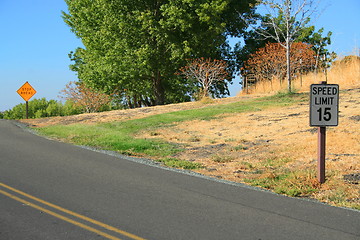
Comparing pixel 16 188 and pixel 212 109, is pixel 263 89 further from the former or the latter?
pixel 16 188

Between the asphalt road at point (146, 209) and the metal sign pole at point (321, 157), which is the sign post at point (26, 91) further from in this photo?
the metal sign pole at point (321, 157)

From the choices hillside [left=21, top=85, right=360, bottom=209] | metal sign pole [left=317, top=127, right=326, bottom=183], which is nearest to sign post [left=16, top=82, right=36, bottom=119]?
hillside [left=21, top=85, right=360, bottom=209]

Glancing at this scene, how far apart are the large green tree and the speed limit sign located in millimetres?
21103

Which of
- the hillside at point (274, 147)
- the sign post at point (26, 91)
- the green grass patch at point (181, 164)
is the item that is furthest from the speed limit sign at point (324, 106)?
the sign post at point (26, 91)

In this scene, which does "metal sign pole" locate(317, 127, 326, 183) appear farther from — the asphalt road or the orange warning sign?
the orange warning sign

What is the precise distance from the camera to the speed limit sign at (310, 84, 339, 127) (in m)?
8.99

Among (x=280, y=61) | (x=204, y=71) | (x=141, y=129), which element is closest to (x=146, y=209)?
(x=141, y=129)

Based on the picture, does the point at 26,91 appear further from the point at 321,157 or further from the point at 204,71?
the point at 321,157

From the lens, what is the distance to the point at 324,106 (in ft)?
29.7

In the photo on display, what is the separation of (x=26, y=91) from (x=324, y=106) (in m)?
26.0

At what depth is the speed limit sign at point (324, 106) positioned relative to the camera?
8992 millimetres

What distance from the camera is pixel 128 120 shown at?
2228 centimetres

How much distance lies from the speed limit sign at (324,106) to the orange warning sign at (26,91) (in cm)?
2574

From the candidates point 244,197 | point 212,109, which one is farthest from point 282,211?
point 212,109
